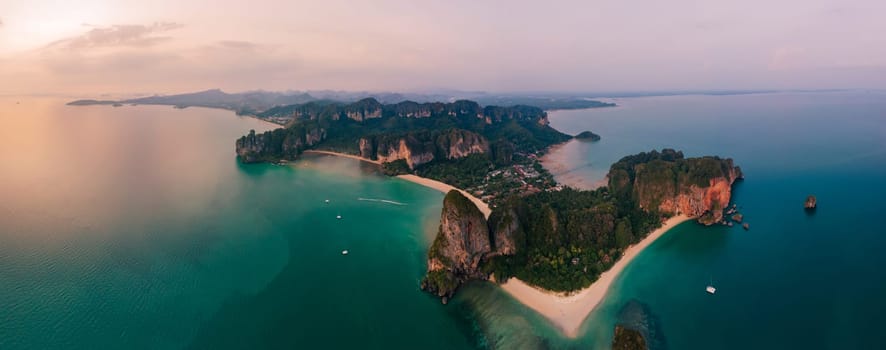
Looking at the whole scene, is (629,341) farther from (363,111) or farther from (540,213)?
(363,111)

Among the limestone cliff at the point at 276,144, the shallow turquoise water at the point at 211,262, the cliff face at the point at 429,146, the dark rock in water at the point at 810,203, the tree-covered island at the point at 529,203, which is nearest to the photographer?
the shallow turquoise water at the point at 211,262

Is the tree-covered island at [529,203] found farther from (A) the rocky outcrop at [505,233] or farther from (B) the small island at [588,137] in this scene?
(B) the small island at [588,137]

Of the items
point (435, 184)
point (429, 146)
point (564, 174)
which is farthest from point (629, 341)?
point (429, 146)

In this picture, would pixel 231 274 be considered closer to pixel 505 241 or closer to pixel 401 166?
pixel 505 241

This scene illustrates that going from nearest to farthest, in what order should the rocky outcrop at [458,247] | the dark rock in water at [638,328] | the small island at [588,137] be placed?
the dark rock in water at [638,328], the rocky outcrop at [458,247], the small island at [588,137]

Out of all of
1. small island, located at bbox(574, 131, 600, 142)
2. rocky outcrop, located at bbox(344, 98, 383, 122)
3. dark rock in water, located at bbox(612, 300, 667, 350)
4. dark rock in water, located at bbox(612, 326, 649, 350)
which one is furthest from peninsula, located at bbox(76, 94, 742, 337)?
rocky outcrop, located at bbox(344, 98, 383, 122)

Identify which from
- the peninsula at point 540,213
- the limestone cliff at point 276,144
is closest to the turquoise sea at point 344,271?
the peninsula at point 540,213
